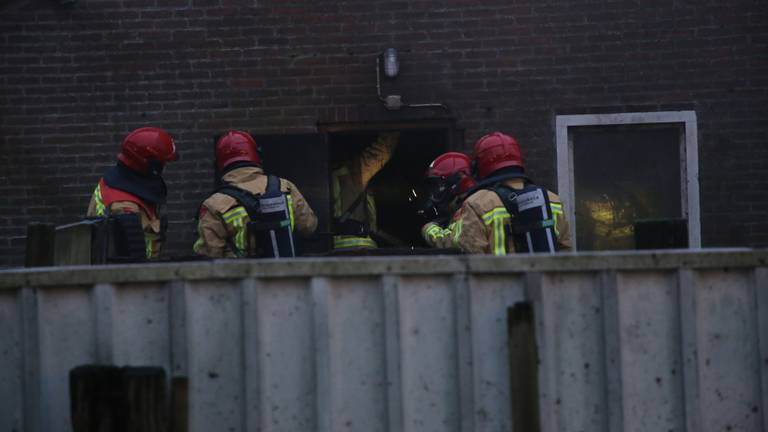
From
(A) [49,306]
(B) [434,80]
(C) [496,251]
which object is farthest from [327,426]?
(B) [434,80]

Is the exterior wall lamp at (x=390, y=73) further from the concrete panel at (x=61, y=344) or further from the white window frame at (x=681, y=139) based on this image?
the concrete panel at (x=61, y=344)

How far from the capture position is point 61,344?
4.53 meters

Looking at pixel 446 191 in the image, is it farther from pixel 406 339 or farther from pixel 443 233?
pixel 406 339

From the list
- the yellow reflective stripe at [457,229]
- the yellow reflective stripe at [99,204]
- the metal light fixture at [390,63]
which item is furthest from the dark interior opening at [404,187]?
the yellow reflective stripe at [99,204]

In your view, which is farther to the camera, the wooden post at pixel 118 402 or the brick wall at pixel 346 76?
the brick wall at pixel 346 76

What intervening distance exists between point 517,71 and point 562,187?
1.18 m

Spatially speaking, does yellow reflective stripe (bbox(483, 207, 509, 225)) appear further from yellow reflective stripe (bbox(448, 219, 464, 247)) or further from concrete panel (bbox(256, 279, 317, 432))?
concrete panel (bbox(256, 279, 317, 432))

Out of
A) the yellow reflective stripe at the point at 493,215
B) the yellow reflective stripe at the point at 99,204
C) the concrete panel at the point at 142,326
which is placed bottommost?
the concrete panel at the point at 142,326

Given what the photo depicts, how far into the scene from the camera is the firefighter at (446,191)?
8633mm

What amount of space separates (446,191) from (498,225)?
5.49ft

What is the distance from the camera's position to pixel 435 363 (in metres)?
4.50

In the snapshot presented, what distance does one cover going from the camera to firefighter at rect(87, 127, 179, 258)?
7.86 metres

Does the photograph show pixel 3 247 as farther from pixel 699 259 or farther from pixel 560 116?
pixel 699 259

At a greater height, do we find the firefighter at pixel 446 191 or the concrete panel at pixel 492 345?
the firefighter at pixel 446 191
